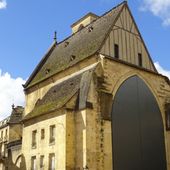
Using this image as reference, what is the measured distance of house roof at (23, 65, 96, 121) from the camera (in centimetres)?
2635

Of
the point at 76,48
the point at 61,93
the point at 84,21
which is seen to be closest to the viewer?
the point at 61,93

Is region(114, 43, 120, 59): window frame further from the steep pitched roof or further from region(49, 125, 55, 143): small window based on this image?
region(49, 125, 55, 143): small window

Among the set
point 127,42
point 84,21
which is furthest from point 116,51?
point 84,21

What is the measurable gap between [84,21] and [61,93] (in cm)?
1418

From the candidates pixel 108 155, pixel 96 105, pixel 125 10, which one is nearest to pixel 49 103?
pixel 96 105

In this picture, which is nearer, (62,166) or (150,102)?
(62,166)

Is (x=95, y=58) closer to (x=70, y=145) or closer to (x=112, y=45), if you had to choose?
(x=112, y=45)

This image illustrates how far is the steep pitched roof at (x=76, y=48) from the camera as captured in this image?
29500mm

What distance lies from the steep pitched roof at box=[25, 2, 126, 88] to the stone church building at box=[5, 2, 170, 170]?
116mm

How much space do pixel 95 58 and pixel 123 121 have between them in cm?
531

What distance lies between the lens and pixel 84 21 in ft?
132

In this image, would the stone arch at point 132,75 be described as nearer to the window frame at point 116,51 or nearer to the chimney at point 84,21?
the window frame at point 116,51

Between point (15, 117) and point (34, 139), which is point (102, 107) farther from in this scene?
point (15, 117)

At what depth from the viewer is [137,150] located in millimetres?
27266
